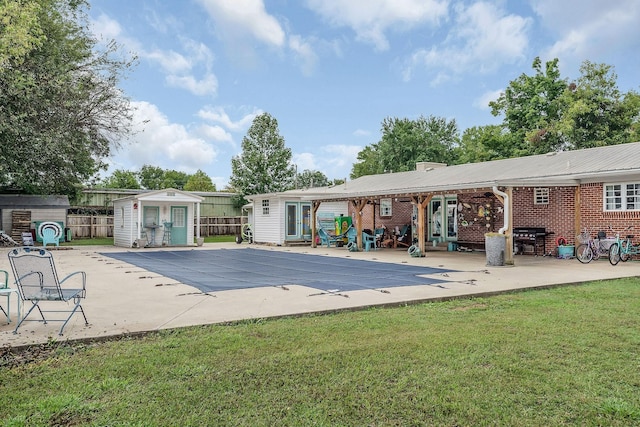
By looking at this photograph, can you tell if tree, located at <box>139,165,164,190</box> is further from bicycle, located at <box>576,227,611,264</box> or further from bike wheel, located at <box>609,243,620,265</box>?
bike wheel, located at <box>609,243,620,265</box>

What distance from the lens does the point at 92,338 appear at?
486cm

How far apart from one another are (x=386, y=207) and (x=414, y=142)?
60.8ft

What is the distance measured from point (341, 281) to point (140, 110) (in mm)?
16518

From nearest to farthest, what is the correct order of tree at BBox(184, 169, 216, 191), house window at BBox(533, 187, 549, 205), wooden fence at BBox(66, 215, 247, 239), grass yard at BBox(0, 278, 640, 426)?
grass yard at BBox(0, 278, 640, 426)
house window at BBox(533, 187, 549, 205)
wooden fence at BBox(66, 215, 247, 239)
tree at BBox(184, 169, 216, 191)

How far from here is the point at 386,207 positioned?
74.9ft

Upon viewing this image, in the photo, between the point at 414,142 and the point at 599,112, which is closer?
the point at 599,112

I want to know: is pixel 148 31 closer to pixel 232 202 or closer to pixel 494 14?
pixel 494 14

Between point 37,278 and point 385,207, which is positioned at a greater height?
point 385,207

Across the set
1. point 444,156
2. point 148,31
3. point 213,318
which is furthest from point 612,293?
point 444,156

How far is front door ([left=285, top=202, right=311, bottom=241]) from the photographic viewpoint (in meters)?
22.6

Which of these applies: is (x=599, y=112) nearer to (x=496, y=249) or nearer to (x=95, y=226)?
(x=496, y=249)

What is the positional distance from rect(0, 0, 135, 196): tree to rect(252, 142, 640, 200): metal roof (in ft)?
29.2

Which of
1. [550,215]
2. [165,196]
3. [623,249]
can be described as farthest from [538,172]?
[165,196]

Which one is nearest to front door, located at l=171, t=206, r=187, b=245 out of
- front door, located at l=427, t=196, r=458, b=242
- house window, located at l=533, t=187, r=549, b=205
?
front door, located at l=427, t=196, r=458, b=242
